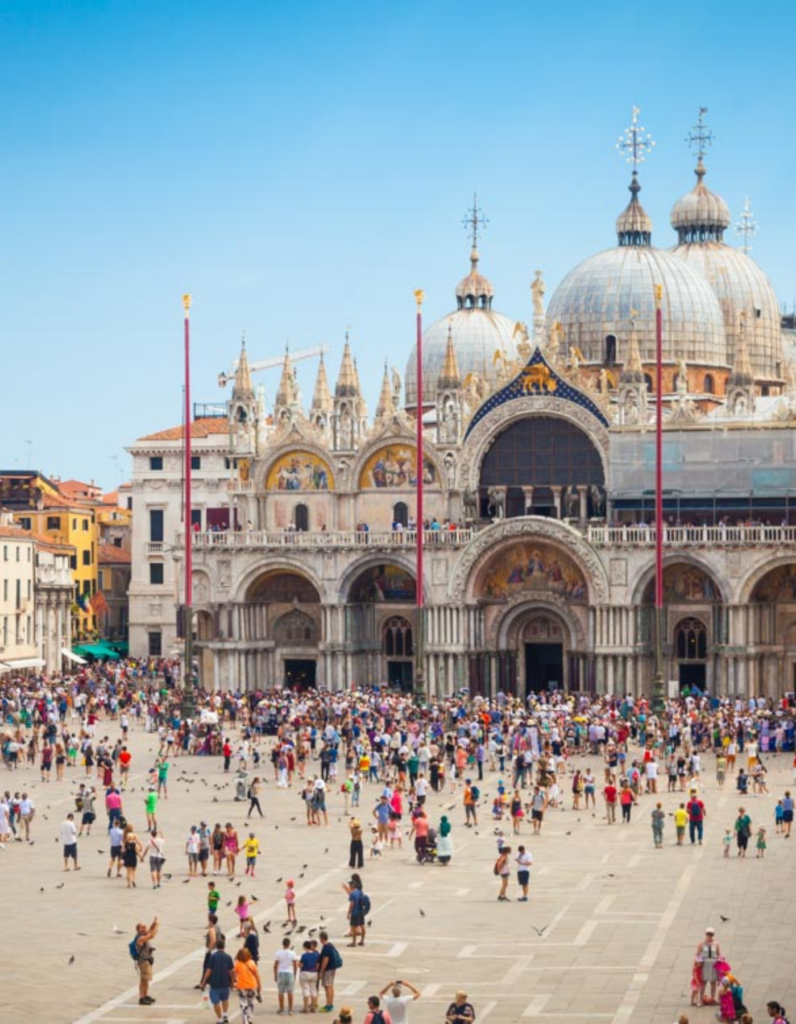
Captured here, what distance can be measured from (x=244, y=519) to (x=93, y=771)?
29156 mm

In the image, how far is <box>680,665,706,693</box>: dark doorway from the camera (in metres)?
87.4

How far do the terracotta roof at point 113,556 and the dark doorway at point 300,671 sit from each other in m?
33.0

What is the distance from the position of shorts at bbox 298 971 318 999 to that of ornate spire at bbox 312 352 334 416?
62342mm

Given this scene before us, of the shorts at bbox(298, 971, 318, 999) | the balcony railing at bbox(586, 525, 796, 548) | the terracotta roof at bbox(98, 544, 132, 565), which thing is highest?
the terracotta roof at bbox(98, 544, 132, 565)

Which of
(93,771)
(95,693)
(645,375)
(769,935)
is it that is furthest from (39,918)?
(645,375)

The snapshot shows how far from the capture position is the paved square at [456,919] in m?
37.9

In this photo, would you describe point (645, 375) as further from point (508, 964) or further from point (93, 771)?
point (508, 964)

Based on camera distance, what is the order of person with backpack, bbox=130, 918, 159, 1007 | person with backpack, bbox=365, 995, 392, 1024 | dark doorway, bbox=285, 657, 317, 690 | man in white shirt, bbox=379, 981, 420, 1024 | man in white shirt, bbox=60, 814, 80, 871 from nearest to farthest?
person with backpack, bbox=365, 995, 392, 1024 < man in white shirt, bbox=379, 981, 420, 1024 < person with backpack, bbox=130, 918, 159, 1007 < man in white shirt, bbox=60, 814, 80, 871 < dark doorway, bbox=285, 657, 317, 690

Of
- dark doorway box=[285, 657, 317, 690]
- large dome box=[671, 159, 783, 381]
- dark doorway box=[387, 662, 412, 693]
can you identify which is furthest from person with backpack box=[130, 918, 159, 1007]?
large dome box=[671, 159, 783, 381]

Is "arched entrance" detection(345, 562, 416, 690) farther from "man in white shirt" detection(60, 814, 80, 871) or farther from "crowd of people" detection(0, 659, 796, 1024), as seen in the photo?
"man in white shirt" detection(60, 814, 80, 871)

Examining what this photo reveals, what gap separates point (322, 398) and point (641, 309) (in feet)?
45.3

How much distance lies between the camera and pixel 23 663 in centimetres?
10112

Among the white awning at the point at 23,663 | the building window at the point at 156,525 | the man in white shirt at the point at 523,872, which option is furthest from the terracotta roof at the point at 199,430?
the man in white shirt at the point at 523,872

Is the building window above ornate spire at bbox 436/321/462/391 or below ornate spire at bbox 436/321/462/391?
below
